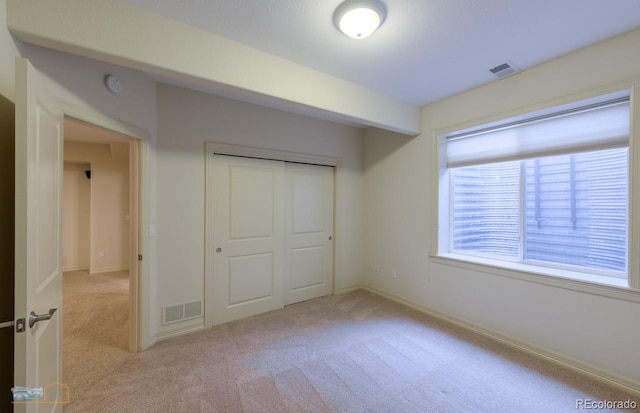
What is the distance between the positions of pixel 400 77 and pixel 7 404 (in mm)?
3644

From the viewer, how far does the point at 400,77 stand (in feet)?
8.45

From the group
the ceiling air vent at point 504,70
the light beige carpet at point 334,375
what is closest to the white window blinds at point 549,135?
the ceiling air vent at point 504,70

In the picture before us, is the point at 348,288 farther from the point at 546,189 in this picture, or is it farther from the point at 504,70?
the point at 504,70

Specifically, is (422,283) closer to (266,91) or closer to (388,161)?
(388,161)

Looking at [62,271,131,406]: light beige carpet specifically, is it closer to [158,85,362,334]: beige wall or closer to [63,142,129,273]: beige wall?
[158,85,362,334]: beige wall

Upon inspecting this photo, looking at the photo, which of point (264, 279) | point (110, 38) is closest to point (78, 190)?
point (264, 279)

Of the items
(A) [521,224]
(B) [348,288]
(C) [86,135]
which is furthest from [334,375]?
(C) [86,135]

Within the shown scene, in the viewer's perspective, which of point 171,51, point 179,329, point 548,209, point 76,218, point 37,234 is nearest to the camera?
point 37,234

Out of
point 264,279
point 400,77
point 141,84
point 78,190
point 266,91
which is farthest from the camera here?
point 78,190

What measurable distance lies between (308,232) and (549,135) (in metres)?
2.88

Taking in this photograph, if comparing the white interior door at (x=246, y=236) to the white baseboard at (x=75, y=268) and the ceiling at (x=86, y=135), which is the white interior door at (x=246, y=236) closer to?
the ceiling at (x=86, y=135)

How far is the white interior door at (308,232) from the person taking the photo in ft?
11.6

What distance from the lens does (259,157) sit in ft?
10.5

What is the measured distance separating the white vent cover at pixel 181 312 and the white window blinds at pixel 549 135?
11.2 ft
